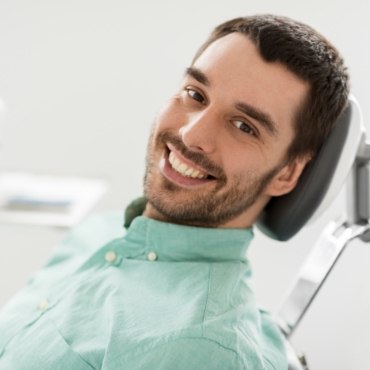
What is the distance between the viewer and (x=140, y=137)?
1893mm

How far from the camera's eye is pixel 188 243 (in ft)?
3.84

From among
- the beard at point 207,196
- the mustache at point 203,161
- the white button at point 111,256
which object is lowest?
the white button at point 111,256

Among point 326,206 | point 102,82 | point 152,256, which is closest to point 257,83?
point 326,206

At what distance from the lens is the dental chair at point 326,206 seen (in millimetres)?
1113

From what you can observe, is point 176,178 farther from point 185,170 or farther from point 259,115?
point 259,115

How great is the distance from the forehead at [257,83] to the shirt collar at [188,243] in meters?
0.25

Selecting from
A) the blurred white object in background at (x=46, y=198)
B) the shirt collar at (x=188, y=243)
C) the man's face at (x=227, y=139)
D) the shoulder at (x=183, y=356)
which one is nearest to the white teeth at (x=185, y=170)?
the man's face at (x=227, y=139)

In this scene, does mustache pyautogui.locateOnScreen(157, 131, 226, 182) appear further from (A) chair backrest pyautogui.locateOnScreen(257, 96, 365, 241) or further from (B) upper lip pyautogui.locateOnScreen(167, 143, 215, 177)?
(A) chair backrest pyautogui.locateOnScreen(257, 96, 365, 241)

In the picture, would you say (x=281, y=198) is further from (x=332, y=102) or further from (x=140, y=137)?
(x=140, y=137)

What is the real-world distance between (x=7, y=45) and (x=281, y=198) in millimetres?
1109

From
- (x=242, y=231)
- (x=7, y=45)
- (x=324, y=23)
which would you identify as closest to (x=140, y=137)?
(x=7, y=45)

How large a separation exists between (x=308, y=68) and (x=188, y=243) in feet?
1.37

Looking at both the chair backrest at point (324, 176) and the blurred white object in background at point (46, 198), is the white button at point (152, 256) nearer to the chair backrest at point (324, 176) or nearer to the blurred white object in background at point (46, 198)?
the chair backrest at point (324, 176)

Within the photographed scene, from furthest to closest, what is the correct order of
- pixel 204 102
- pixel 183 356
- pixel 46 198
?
pixel 46 198
pixel 204 102
pixel 183 356
